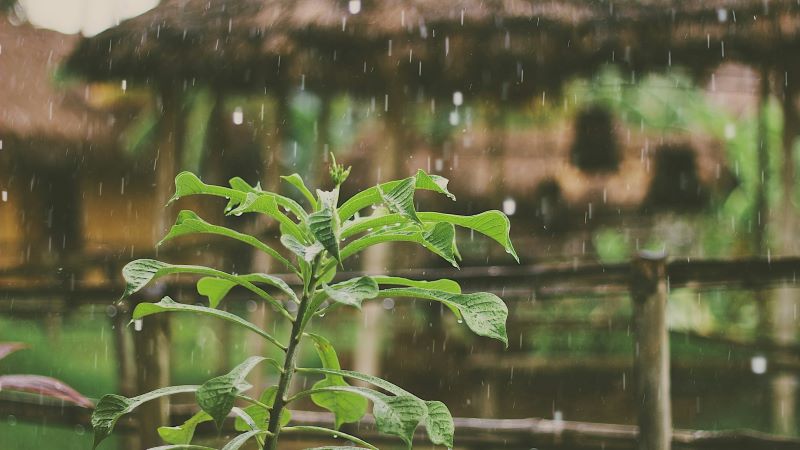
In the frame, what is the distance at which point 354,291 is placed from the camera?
0.60m

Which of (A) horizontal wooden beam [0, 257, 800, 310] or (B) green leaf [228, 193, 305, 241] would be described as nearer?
(B) green leaf [228, 193, 305, 241]

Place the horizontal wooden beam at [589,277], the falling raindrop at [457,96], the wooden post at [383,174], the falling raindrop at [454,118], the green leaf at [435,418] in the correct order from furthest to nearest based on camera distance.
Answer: the falling raindrop at [454,118]
the falling raindrop at [457,96]
the wooden post at [383,174]
the horizontal wooden beam at [589,277]
the green leaf at [435,418]

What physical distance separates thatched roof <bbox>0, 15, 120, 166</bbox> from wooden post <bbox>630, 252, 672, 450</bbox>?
5267 millimetres

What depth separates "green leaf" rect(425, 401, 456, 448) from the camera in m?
0.67

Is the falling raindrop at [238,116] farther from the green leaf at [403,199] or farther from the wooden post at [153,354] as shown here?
the green leaf at [403,199]

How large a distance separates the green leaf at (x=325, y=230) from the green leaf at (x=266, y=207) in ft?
0.23

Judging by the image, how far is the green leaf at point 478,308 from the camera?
65 centimetres

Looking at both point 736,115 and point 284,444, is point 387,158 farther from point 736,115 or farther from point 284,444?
point 736,115

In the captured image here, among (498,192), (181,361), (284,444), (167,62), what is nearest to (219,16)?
(167,62)

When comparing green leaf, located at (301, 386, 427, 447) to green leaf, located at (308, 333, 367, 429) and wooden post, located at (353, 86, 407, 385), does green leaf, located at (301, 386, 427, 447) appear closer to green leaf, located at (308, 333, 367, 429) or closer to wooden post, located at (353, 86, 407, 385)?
green leaf, located at (308, 333, 367, 429)

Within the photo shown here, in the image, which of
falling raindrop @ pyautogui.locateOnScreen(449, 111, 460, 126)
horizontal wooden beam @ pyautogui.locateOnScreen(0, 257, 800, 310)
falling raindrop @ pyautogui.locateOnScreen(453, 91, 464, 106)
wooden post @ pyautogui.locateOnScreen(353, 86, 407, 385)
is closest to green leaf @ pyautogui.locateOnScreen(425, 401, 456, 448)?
horizontal wooden beam @ pyautogui.locateOnScreen(0, 257, 800, 310)

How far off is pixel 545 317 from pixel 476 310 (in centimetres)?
504

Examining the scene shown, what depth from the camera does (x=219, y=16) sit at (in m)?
3.96

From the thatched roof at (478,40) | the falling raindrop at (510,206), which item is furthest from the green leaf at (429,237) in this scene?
the falling raindrop at (510,206)
